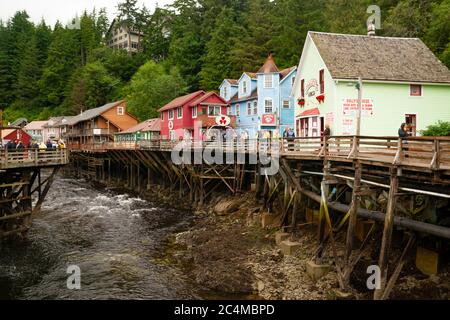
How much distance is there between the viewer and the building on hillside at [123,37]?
91375 millimetres

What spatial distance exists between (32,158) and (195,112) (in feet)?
66.5

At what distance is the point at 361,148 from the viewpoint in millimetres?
13195

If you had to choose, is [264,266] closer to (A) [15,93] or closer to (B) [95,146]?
(B) [95,146]

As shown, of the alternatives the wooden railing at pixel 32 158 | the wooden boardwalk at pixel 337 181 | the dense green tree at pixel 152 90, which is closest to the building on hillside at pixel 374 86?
the wooden boardwalk at pixel 337 181

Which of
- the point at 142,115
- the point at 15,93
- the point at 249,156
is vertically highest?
the point at 15,93

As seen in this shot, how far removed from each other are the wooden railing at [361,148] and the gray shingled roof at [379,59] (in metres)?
5.17

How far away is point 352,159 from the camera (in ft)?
40.0

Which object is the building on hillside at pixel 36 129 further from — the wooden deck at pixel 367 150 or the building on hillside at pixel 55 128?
the wooden deck at pixel 367 150

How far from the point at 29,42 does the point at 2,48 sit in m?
6.68

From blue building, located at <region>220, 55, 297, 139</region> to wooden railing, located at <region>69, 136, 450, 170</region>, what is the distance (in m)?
9.60

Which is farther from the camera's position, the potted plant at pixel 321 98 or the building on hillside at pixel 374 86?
the potted plant at pixel 321 98

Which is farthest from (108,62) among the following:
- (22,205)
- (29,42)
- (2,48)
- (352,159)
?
(352,159)

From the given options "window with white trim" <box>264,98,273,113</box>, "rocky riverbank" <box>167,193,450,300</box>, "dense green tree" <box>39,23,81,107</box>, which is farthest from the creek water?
"dense green tree" <box>39,23,81,107</box>

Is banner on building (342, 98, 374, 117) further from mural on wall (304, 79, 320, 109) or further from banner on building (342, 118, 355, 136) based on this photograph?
mural on wall (304, 79, 320, 109)
